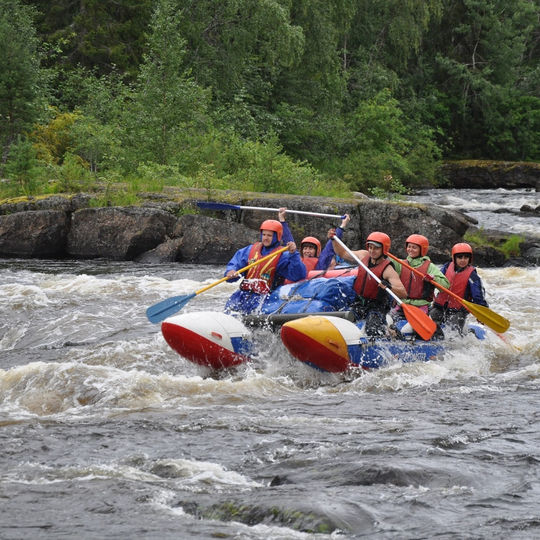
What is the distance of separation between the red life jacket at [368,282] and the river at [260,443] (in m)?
0.83

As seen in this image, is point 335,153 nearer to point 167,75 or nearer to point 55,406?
point 167,75

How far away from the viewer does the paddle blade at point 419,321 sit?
292 inches

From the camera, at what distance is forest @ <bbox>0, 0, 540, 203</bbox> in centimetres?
1750

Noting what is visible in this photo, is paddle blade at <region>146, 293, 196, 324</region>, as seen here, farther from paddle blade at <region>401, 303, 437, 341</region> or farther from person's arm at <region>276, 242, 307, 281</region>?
paddle blade at <region>401, 303, 437, 341</region>

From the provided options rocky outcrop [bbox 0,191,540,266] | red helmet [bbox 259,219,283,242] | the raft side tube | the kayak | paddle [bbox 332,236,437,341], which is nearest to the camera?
the kayak

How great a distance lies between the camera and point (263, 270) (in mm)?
8344

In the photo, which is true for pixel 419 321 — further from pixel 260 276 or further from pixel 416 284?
pixel 260 276

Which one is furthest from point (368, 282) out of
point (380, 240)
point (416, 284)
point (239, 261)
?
point (239, 261)

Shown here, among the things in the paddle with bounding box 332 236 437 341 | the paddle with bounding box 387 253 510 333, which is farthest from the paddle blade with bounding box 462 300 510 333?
the paddle with bounding box 332 236 437 341

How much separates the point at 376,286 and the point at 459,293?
98 cm

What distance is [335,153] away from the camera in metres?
25.6

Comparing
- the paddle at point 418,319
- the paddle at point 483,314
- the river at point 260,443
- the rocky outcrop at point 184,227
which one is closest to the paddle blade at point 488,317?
the paddle at point 483,314

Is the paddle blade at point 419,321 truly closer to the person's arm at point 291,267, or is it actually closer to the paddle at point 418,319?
the paddle at point 418,319

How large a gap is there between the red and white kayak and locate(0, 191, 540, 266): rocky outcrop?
6308 mm
